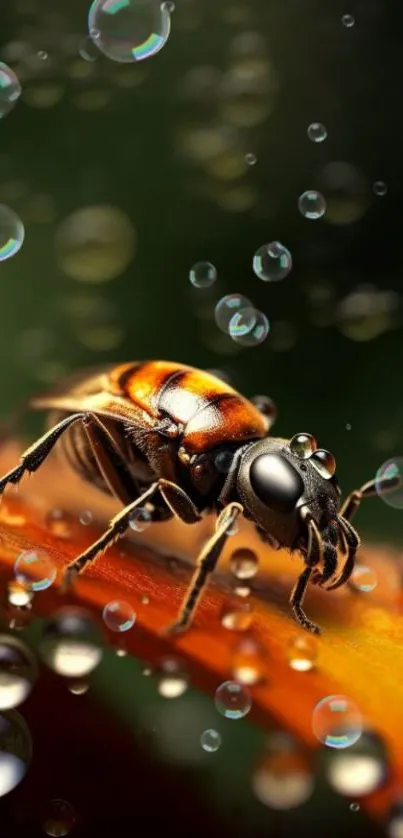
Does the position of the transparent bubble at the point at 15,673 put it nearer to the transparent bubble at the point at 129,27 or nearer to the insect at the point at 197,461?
the insect at the point at 197,461

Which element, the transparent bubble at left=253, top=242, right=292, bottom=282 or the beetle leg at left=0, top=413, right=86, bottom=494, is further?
the transparent bubble at left=253, top=242, right=292, bottom=282

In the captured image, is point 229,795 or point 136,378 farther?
point 136,378

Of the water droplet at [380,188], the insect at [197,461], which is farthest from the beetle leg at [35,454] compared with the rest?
the water droplet at [380,188]

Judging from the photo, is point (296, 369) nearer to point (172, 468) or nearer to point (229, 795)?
point (172, 468)

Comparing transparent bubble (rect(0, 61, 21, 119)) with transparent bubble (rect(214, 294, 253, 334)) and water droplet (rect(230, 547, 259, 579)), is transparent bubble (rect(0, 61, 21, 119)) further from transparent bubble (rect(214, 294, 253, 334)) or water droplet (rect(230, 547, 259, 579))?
water droplet (rect(230, 547, 259, 579))

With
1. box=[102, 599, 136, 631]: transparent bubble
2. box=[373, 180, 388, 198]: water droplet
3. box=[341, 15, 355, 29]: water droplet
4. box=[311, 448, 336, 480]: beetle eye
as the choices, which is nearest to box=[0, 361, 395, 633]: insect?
box=[311, 448, 336, 480]: beetle eye

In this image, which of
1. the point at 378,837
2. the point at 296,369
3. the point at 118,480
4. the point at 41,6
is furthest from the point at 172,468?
the point at 41,6

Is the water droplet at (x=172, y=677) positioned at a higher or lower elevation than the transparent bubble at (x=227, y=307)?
lower
